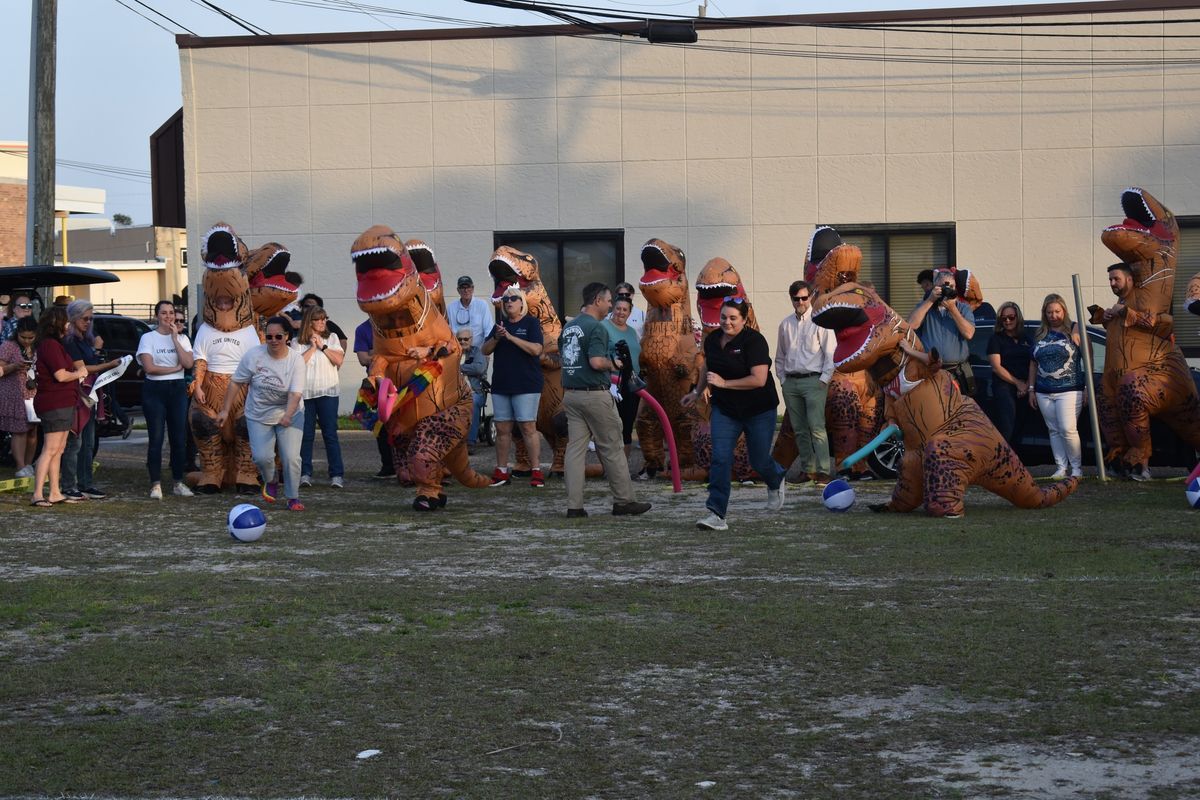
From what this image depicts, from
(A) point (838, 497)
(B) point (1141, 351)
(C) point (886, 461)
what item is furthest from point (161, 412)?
(B) point (1141, 351)

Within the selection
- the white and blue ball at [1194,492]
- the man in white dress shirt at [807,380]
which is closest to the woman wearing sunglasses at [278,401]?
the man in white dress shirt at [807,380]

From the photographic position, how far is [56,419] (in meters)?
12.0

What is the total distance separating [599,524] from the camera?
35.9 feet

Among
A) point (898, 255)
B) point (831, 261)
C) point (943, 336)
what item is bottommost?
point (943, 336)

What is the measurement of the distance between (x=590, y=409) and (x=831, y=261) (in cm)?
389

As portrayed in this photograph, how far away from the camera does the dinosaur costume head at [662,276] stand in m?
14.3

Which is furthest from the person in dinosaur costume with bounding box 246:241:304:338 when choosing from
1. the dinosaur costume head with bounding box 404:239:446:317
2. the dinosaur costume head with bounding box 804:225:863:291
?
the dinosaur costume head with bounding box 804:225:863:291

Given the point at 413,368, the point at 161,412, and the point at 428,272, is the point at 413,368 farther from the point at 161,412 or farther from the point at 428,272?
the point at 161,412

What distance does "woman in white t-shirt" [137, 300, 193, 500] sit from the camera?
499 inches

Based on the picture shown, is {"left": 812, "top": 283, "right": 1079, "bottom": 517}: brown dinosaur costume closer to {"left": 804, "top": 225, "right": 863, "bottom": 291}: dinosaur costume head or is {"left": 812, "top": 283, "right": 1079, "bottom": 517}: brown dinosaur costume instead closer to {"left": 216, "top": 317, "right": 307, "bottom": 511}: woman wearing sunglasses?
{"left": 804, "top": 225, "right": 863, "bottom": 291}: dinosaur costume head

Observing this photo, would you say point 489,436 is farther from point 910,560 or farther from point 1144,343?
point 910,560

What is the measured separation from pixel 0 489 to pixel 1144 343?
1026 centimetres

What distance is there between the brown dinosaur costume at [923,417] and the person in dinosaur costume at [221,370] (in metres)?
5.34

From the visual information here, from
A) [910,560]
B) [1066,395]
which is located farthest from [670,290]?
[910,560]
